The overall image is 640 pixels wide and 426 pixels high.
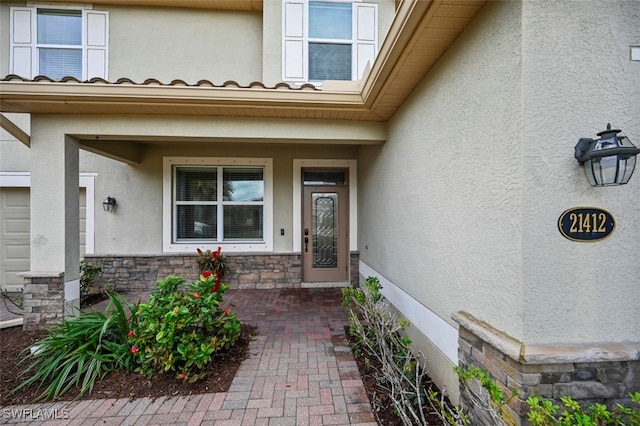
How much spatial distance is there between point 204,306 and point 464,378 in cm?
236

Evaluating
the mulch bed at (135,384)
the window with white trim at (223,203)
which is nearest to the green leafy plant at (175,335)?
the mulch bed at (135,384)

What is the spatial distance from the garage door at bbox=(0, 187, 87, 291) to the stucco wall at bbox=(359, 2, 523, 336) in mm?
7025

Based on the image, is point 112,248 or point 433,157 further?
point 112,248

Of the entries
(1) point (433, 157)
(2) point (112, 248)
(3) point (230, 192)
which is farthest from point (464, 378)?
(2) point (112, 248)

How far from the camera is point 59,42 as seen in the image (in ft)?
17.3

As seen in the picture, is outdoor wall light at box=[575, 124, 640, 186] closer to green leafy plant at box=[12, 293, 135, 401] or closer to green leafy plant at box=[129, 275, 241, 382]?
green leafy plant at box=[129, 275, 241, 382]

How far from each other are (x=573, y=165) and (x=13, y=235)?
827 cm

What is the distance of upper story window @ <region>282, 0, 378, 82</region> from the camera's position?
5176 mm

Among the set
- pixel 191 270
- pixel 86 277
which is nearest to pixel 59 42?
pixel 86 277

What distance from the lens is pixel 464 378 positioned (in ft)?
5.17

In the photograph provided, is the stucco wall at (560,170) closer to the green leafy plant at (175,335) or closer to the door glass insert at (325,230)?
the green leafy plant at (175,335)

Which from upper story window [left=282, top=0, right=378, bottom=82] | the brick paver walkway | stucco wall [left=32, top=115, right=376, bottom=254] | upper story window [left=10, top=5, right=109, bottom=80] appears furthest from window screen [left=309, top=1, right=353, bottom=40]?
the brick paver walkway

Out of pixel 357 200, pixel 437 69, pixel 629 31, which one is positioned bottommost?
pixel 357 200

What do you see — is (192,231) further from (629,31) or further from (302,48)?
(629,31)
